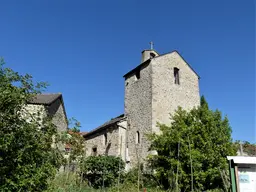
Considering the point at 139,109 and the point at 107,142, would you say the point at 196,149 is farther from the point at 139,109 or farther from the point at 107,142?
the point at 107,142

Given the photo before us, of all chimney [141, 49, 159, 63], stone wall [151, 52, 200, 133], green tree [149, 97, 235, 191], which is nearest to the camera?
green tree [149, 97, 235, 191]

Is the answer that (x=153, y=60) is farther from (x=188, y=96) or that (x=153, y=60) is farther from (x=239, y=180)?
(x=239, y=180)

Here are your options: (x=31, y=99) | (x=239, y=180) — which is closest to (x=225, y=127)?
(x=239, y=180)

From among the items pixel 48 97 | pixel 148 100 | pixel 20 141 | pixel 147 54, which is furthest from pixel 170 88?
pixel 20 141

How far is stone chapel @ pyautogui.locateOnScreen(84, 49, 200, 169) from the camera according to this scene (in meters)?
16.6

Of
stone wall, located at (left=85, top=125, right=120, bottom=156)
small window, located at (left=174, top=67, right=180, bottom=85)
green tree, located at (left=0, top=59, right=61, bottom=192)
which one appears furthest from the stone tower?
green tree, located at (left=0, top=59, right=61, bottom=192)

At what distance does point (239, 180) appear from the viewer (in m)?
4.05

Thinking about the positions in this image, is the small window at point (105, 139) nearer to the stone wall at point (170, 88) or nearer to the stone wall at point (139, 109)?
the stone wall at point (139, 109)

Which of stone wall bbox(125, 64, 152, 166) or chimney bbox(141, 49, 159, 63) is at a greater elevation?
chimney bbox(141, 49, 159, 63)

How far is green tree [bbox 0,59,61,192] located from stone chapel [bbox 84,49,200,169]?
11.1 m

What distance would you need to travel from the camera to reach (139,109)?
57.9 ft

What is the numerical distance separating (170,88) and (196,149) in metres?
6.24

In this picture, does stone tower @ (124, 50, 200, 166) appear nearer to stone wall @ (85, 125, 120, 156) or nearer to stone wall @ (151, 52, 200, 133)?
stone wall @ (151, 52, 200, 133)

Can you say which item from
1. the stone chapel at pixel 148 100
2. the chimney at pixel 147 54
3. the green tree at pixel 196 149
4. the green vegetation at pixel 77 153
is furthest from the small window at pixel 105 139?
the chimney at pixel 147 54
